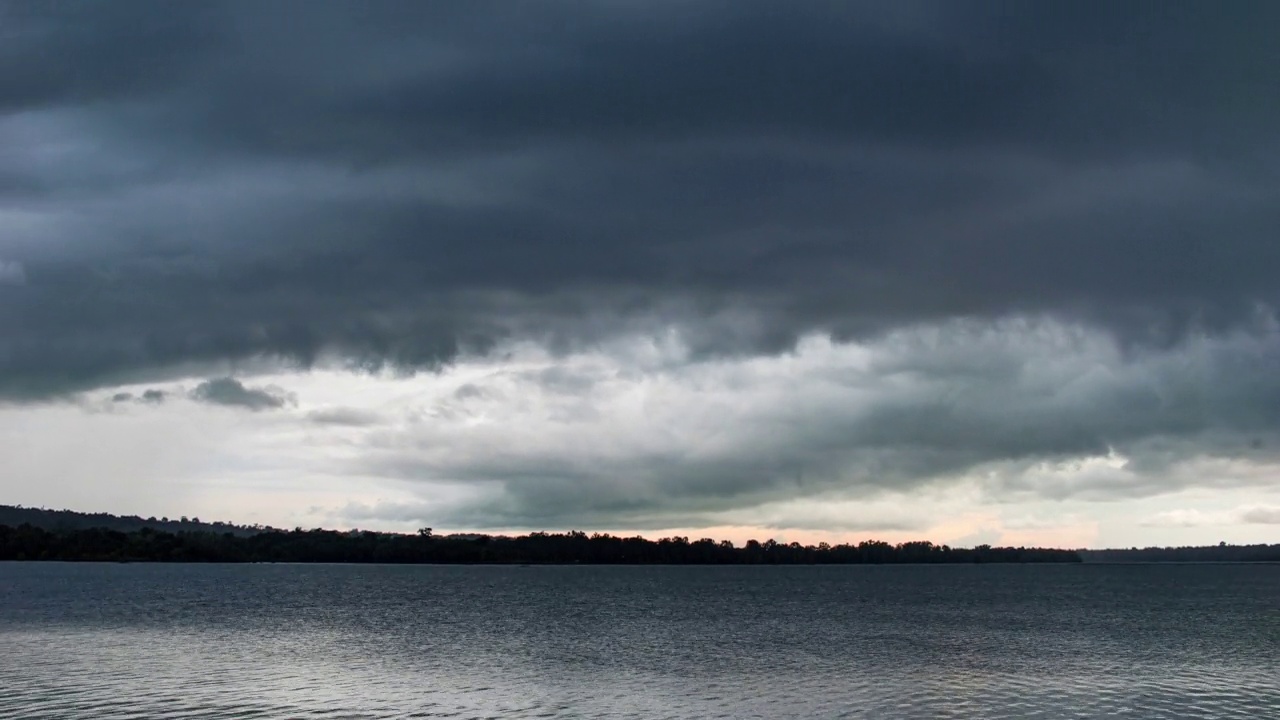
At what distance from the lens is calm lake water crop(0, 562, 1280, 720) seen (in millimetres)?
58406

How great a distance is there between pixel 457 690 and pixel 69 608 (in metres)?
85.0

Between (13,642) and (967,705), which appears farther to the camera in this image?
(13,642)

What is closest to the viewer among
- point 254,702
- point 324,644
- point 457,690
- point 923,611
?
point 254,702

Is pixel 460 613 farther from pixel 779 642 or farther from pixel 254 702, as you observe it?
pixel 254 702

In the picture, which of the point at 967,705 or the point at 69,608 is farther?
the point at 69,608

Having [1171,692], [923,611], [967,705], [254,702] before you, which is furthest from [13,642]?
[923,611]

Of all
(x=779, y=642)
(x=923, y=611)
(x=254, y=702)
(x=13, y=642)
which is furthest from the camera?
(x=923, y=611)

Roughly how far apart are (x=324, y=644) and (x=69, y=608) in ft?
175

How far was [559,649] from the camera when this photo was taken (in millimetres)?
90312

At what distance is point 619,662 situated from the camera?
80.7 m

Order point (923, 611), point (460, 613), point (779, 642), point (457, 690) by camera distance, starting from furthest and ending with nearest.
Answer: point (923, 611) < point (460, 613) < point (779, 642) < point (457, 690)

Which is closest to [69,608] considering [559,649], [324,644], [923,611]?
[324,644]

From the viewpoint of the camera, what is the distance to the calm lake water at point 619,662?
58406mm

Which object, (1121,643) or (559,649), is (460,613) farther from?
(1121,643)
